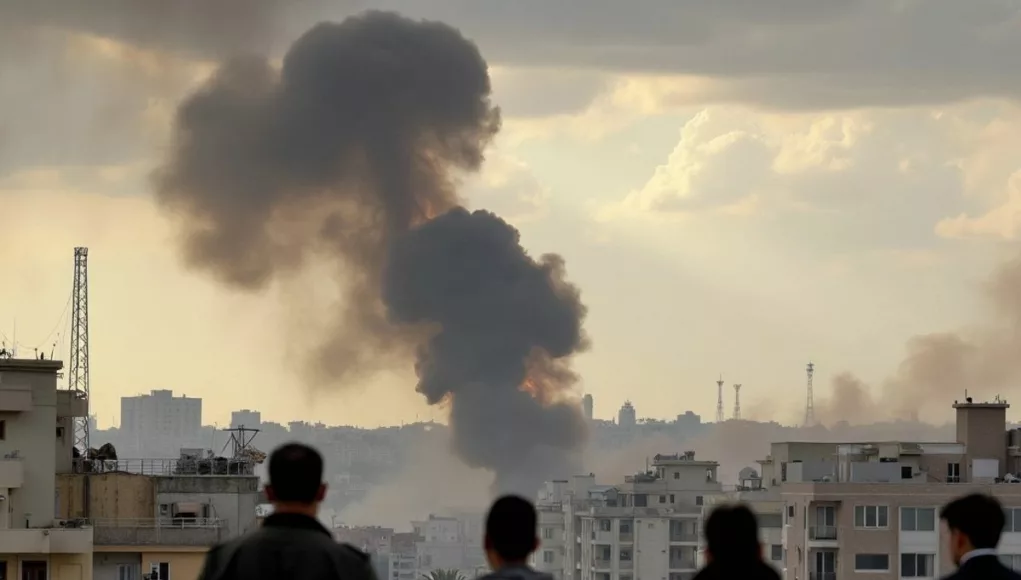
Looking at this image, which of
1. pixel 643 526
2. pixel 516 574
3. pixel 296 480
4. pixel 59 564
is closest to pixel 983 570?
pixel 516 574

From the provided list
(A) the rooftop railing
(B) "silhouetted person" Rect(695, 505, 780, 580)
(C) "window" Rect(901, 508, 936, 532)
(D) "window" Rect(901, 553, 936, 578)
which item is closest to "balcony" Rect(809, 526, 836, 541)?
(C) "window" Rect(901, 508, 936, 532)

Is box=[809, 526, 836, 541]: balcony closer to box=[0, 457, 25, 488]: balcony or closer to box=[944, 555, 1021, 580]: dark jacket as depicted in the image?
box=[0, 457, 25, 488]: balcony

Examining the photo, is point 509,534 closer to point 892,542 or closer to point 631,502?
point 892,542

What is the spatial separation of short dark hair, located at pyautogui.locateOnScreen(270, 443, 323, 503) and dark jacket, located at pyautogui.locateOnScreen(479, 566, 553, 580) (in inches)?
40.9

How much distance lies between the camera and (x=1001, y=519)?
1304 cm

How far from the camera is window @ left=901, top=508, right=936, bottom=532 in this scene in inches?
3014

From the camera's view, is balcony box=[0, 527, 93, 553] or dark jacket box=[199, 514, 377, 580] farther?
balcony box=[0, 527, 93, 553]

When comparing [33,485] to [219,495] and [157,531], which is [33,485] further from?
[219,495]

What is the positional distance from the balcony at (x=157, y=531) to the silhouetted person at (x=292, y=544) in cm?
3979

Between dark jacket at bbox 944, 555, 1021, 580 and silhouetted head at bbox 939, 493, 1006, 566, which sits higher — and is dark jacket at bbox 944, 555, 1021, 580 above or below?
below

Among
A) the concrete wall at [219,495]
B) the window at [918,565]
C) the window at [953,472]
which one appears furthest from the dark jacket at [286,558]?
the window at [953,472]

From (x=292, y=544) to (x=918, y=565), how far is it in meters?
66.5

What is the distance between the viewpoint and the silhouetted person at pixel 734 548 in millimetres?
11773

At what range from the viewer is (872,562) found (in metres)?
76.8
